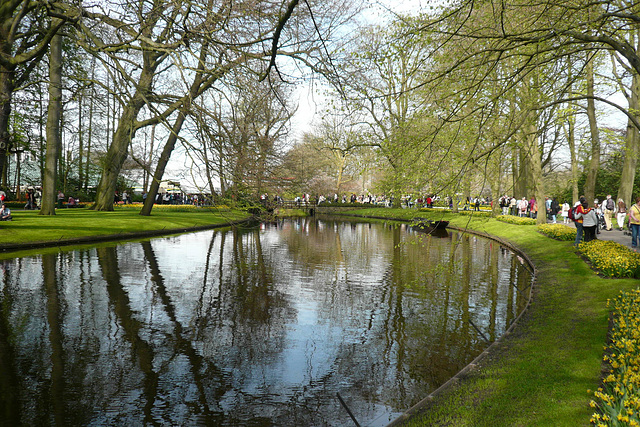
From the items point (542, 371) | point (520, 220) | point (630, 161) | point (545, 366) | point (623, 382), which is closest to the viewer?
point (623, 382)

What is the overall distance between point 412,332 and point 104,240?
1609cm

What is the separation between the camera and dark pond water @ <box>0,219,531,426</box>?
5332 millimetres

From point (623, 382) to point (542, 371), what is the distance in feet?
5.28

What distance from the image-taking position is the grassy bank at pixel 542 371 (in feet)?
15.9

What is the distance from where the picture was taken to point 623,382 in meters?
4.46

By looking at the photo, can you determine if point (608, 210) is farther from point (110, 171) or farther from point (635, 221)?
point (110, 171)

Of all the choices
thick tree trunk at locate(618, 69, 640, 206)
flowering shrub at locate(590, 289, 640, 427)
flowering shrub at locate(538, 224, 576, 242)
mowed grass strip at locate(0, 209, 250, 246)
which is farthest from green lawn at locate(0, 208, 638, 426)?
thick tree trunk at locate(618, 69, 640, 206)

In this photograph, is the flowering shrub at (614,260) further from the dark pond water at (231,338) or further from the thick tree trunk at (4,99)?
the thick tree trunk at (4,99)

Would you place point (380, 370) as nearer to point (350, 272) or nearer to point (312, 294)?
point (312, 294)

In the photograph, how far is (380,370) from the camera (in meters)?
6.54

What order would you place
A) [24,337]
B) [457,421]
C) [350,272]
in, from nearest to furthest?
[457,421] → [24,337] → [350,272]

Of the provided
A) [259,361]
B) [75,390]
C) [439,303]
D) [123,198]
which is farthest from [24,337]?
[123,198]

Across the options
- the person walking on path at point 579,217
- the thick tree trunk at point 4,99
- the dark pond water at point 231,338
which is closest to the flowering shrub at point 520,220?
the person walking on path at point 579,217

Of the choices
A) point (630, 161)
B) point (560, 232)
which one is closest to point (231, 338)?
point (560, 232)
